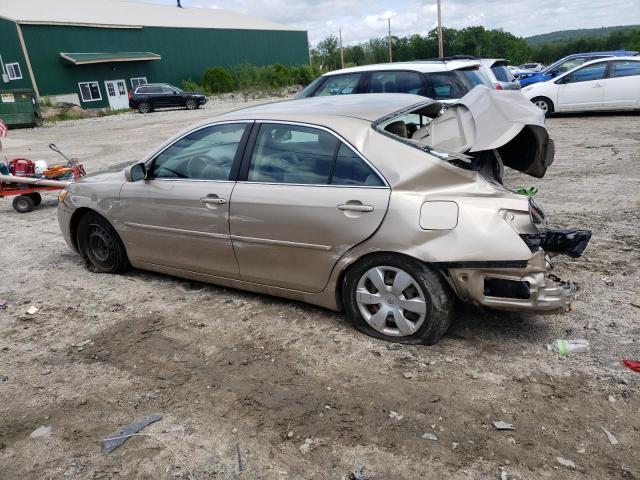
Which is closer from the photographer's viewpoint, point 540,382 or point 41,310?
point 540,382

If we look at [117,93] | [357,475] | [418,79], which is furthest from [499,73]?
[117,93]


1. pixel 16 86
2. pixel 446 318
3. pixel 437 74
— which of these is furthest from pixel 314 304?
pixel 16 86

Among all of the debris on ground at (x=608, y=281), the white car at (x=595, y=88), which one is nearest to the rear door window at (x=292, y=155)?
the debris on ground at (x=608, y=281)

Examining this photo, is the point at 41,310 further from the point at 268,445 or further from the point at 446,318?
the point at 446,318

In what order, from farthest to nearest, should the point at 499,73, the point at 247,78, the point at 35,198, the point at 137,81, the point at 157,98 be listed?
the point at 247,78 → the point at 137,81 → the point at 157,98 → the point at 499,73 → the point at 35,198

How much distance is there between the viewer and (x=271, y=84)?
44281 millimetres

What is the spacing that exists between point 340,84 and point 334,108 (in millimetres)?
4824

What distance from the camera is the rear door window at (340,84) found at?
8.46m

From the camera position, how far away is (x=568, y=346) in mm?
3373

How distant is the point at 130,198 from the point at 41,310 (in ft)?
4.15

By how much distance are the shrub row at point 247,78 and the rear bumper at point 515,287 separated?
131ft

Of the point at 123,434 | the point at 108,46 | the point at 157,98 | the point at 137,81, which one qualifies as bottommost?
the point at 123,434

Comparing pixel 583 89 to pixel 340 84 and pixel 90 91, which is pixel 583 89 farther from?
pixel 90 91

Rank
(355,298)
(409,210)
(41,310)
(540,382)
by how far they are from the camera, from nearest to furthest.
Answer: (540,382)
(409,210)
(355,298)
(41,310)
